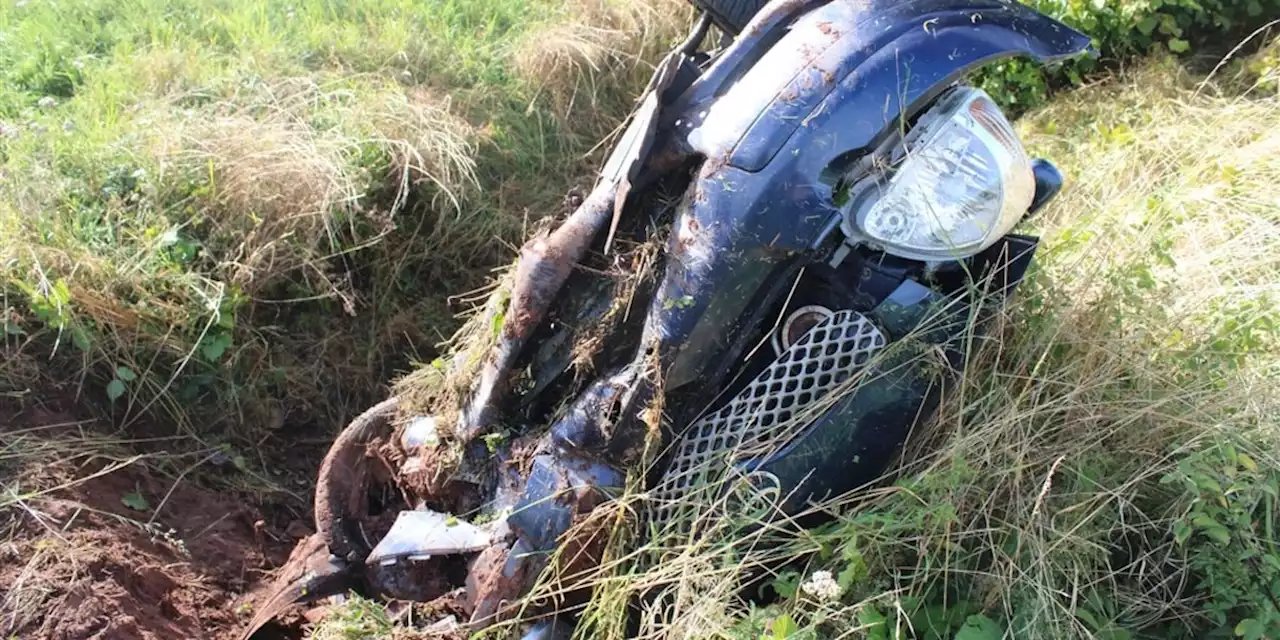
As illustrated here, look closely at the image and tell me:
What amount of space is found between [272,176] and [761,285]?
84.2 inches

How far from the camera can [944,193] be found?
1.95 metres

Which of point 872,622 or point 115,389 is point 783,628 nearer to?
point 872,622

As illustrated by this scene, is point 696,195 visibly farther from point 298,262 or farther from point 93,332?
point 93,332

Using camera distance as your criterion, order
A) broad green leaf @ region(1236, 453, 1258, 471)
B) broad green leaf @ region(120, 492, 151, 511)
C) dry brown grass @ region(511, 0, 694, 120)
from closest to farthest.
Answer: broad green leaf @ region(1236, 453, 1258, 471) < broad green leaf @ region(120, 492, 151, 511) < dry brown grass @ region(511, 0, 694, 120)

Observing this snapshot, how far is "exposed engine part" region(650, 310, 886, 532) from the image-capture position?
1.97 m

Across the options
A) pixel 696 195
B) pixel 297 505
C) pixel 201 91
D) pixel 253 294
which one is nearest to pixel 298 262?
pixel 253 294

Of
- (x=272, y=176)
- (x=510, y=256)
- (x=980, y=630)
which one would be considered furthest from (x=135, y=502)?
(x=980, y=630)

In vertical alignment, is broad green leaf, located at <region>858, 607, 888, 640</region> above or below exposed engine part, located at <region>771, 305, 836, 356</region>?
below

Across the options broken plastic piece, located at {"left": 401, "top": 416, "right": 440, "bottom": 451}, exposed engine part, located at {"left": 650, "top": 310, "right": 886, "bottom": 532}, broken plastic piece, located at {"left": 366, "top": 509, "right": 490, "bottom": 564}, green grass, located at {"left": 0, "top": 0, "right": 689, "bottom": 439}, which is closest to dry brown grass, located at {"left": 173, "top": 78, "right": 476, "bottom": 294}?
green grass, located at {"left": 0, "top": 0, "right": 689, "bottom": 439}

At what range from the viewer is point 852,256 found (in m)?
2.01

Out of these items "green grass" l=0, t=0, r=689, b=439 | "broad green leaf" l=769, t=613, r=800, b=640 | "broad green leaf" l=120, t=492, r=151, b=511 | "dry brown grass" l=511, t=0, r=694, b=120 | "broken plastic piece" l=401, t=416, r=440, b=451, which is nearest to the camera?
"broad green leaf" l=769, t=613, r=800, b=640

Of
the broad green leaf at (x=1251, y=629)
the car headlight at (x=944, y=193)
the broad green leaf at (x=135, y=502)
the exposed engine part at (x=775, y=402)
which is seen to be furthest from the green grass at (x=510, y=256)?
the car headlight at (x=944, y=193)

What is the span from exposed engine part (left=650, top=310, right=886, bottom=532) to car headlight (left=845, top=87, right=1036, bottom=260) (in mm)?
208

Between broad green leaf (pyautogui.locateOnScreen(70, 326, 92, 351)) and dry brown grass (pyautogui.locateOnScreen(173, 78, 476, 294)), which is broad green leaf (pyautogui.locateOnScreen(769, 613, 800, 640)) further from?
broad green leaf (pyautogui.locateOnScreen(70, 326, 92, 351))
